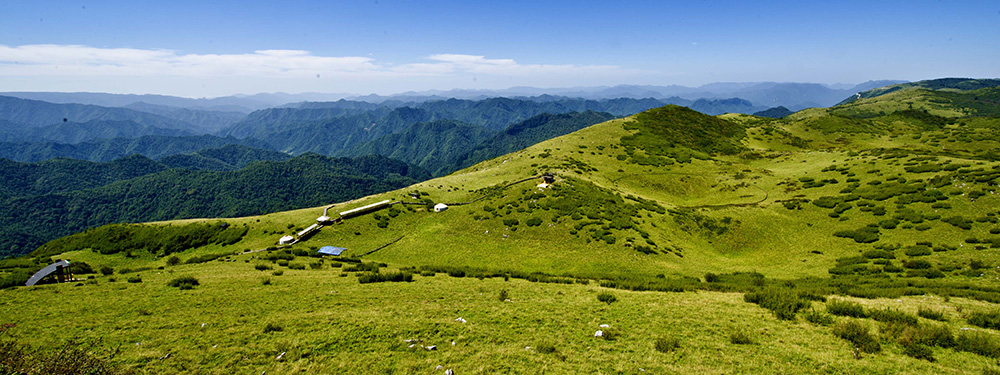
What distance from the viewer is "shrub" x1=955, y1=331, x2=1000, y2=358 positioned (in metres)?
10.0

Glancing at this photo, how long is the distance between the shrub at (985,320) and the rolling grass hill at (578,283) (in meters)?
0.10

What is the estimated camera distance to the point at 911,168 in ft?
141

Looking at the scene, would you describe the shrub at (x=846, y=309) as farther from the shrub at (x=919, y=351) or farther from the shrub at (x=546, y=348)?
the shrub at (x=546, y=348)

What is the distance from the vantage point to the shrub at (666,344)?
1124 cm

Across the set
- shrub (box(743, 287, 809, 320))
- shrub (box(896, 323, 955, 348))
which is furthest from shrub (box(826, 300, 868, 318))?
shrub (box(896, 323, 955, 348))

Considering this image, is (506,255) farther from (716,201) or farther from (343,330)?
(716,201)

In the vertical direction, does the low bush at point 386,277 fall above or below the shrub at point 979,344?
below

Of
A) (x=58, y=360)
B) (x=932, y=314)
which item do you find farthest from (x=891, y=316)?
(x=58, y=360)

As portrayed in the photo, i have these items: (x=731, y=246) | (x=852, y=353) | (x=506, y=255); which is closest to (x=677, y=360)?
(x=852, y=353)

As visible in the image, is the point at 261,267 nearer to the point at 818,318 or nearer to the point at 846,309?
the point at 818,318

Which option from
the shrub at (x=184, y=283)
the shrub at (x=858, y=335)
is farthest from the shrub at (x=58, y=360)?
the shrub at (x=858, y=335)

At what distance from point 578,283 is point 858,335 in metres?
12.1

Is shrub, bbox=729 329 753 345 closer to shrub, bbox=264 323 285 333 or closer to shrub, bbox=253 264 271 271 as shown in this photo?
shrub, bbox=264 323 285 333

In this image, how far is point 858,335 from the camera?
1135cm
